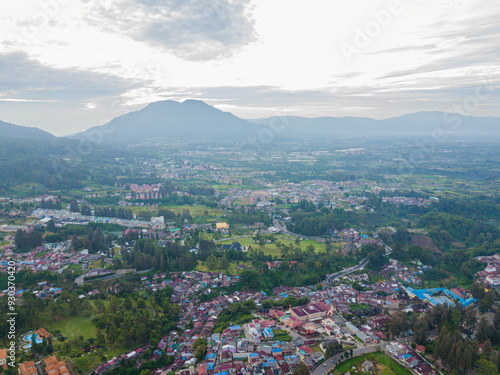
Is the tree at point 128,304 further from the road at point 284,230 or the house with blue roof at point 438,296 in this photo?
the road at point 284,230

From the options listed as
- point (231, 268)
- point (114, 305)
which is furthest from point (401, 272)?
point (114, 305)

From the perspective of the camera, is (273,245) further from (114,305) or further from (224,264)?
(114,305)

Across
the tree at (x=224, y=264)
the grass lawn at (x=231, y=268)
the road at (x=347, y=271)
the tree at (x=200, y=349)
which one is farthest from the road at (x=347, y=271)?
the tree at (x=200, y=349)

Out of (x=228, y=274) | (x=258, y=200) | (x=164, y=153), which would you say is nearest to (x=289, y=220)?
(x=258, y=200)

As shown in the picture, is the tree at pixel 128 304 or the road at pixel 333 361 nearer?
the road at pixel 333 361

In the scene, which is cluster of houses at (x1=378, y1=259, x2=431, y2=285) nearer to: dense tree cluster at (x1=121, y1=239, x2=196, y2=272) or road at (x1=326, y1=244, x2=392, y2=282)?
road at (x1=326, y1=244, x2=392, y2=282)

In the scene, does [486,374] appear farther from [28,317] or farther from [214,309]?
[28,317]

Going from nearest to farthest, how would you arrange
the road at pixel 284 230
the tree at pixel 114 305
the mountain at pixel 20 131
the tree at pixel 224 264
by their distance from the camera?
the tree at pixel 114 305 → the tree at pixel 224 264 → the road at pixel 284 230 → the mountain at pixel 20 131

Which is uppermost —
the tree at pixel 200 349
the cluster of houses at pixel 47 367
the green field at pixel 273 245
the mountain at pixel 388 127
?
the mountain at pixel 388 127
